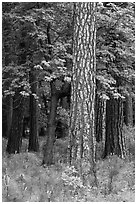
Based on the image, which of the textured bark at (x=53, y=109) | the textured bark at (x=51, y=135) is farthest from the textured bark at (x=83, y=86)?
the textured bark at (x=51, y=135)

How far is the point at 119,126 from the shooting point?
37.5 feet

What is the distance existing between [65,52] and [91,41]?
2102 millimetres

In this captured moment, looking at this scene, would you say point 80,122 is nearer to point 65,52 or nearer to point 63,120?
point 65,52

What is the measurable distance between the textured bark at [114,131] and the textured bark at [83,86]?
337cm

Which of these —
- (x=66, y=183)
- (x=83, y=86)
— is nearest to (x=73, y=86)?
(x=83, y=86)

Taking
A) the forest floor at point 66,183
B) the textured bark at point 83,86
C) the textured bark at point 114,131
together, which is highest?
the textured bark at point 83,86

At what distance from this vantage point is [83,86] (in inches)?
313

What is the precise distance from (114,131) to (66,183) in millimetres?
4343

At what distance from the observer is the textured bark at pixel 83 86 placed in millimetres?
7840

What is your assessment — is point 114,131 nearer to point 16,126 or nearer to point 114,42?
point 114,42

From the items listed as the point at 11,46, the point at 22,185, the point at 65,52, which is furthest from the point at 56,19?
the point at 22,185

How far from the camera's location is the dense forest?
303 inches

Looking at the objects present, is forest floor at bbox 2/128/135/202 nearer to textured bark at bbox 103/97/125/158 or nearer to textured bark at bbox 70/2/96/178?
textured bark at bbox 70/2/96/178

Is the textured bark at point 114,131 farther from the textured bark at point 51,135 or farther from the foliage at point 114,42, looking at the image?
the textured bark at point 51,135
